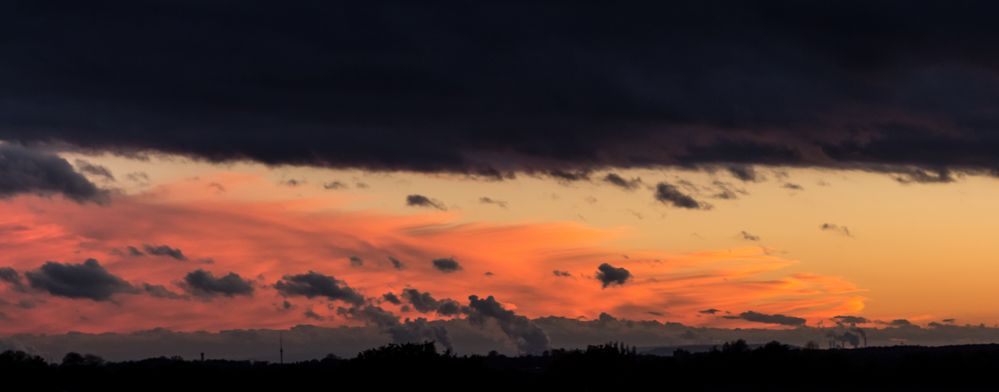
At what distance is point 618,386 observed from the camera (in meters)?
198

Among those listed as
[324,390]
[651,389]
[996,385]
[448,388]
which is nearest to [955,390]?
[996,385]

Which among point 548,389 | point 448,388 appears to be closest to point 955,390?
point 548,389

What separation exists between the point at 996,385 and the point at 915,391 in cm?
Result: 1037

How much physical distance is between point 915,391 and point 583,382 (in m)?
44.2

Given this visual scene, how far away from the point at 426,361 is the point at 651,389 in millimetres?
30751

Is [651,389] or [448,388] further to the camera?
[651,389]

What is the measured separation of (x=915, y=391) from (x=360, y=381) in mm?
73625

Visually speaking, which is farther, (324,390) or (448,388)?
(324,390)

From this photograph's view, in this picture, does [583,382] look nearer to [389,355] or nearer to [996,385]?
[389,355]

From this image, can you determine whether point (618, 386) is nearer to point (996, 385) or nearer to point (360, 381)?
point (360, 381)

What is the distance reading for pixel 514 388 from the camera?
194 metres

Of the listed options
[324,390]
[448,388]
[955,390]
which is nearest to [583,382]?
[448,388]

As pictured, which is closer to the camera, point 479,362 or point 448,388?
point 448,388

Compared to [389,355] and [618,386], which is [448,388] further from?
[618,386]
